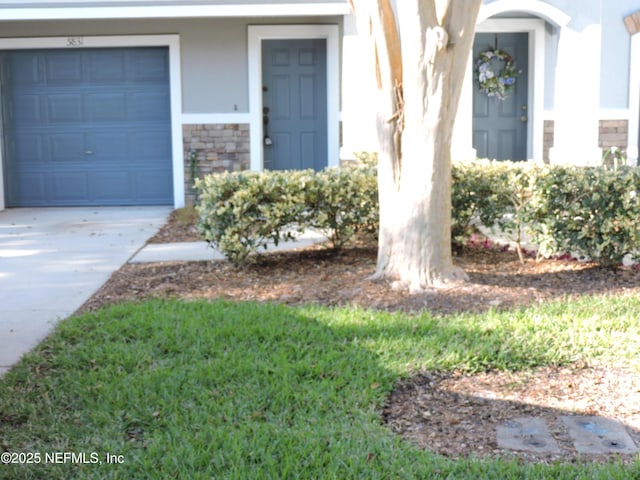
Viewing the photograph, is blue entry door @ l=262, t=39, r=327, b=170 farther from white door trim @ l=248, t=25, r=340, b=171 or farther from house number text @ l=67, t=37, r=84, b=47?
house number text @ l=67, t=37, r=84, b=47

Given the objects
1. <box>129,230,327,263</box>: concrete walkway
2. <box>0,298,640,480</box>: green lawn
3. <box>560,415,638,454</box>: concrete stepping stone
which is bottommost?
<box>560,415,638,454</box>: concrete stepping stone

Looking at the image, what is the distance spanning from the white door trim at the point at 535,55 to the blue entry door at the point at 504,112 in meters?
0.19

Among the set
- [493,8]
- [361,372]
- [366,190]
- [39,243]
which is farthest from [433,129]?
[493,8]

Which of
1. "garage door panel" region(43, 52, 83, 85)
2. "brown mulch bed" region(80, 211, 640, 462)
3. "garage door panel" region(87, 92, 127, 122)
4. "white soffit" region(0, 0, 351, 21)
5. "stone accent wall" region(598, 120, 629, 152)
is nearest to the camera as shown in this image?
"brown mulch bed" region(80, 211, 640, 462)

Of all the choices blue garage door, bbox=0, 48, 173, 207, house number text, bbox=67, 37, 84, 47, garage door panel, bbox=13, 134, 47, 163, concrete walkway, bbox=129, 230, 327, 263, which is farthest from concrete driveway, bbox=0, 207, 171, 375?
house number text, bbox=67, 37, 84, 47

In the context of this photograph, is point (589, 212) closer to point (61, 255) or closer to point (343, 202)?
point (343, 202)

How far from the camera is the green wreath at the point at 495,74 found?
1311cm

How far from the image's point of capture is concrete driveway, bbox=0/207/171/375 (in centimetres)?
610

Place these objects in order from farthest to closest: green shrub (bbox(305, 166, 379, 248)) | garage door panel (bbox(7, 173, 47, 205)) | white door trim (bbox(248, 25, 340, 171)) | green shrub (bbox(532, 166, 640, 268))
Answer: garage door panel (bbox(7, 173, 47, 205)) < white door trim (bbox(248, 25, 340, 171)) < green shrub (bbox(305, 166, 379, 248)) < green shrub (bbox(532, 166, 640, 268))

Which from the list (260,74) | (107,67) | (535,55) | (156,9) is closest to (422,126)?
(156,9)

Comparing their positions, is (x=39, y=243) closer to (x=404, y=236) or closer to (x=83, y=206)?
(x=83, y=206)

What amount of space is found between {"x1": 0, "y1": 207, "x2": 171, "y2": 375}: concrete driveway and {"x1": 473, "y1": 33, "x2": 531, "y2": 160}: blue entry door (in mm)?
5271

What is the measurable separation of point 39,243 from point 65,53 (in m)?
4.30

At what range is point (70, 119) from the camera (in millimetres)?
13102
